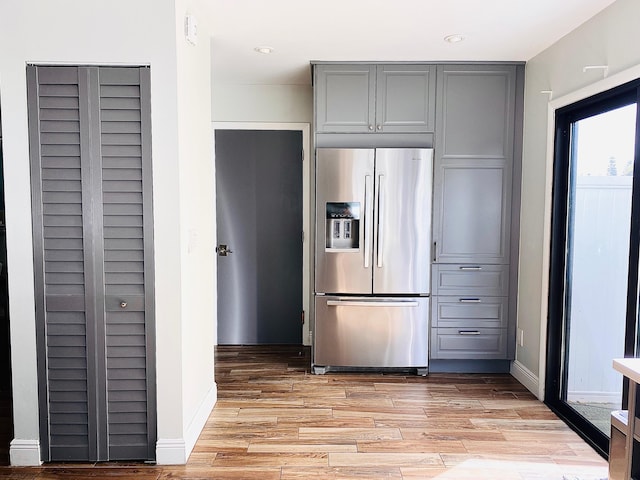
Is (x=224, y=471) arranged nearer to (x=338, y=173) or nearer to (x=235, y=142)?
(x=338, y=173)

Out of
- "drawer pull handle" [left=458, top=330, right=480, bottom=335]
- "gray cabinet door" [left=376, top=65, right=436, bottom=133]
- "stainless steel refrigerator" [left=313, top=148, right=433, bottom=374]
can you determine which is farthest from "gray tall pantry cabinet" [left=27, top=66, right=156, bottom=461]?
"drawer pull handle" [left=458, top=330, right=480, bottom=335]

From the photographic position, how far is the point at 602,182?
8.91ft

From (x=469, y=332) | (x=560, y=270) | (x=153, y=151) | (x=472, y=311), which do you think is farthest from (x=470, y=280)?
(x=153, y=151)

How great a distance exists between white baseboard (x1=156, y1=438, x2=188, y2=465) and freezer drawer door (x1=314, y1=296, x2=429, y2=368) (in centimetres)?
148

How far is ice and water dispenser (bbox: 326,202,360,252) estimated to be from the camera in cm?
354

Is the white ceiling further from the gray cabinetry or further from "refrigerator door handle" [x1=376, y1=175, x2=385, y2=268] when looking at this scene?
"refrigerator door handle" [x1=376, y1=175, x2=385, y2=268]

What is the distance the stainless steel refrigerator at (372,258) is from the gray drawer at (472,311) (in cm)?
17

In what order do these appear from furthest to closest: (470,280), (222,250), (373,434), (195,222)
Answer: (222,250) < (470,280) < (373,434) < (195,222)

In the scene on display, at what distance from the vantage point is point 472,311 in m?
3.67

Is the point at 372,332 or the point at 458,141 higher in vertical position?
the point at 458,141

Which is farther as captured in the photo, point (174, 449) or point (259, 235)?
point (259, 235)

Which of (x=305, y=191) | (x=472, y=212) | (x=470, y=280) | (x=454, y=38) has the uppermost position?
(x=454, y=38)

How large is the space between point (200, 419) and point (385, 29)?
2.65 metres

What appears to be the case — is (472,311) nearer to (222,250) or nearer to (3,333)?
(222,250)
